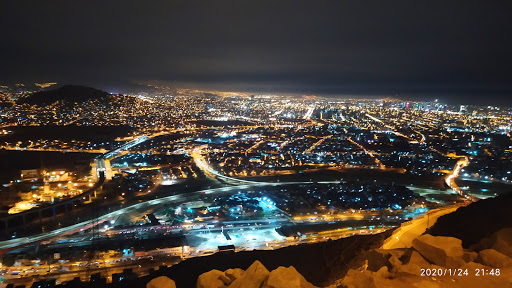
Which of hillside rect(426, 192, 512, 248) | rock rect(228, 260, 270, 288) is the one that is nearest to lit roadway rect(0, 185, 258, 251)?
rock rect(228, 260, 270, 288)

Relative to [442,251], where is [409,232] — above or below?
below

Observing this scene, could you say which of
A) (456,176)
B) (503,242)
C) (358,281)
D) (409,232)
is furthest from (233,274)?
(456,176)

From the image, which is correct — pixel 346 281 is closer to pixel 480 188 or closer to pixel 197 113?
pixel 480 188

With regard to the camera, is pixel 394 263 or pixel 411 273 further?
pixel 394 263

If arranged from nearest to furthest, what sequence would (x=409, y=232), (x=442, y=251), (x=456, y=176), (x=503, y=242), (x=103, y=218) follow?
(x=442, y=251) < (x=503, y=242) < (x=409, y=232) < (x=103, y=218) < (x=456, y=176)

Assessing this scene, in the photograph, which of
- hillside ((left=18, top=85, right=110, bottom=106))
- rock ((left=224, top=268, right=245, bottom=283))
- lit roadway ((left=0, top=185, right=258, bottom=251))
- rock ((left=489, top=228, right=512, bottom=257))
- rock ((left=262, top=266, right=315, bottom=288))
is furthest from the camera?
hillside ((left=18, top=85, right=110, bottom=106))

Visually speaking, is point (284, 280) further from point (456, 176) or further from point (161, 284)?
point (456, 176)

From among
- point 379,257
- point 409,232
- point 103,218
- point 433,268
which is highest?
point 433,268

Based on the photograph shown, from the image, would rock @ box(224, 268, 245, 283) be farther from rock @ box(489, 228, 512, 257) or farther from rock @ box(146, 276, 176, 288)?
rock @ box(489, 228, 512, 257)

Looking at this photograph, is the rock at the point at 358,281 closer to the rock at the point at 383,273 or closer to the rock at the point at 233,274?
the rock at the point at 383,273
